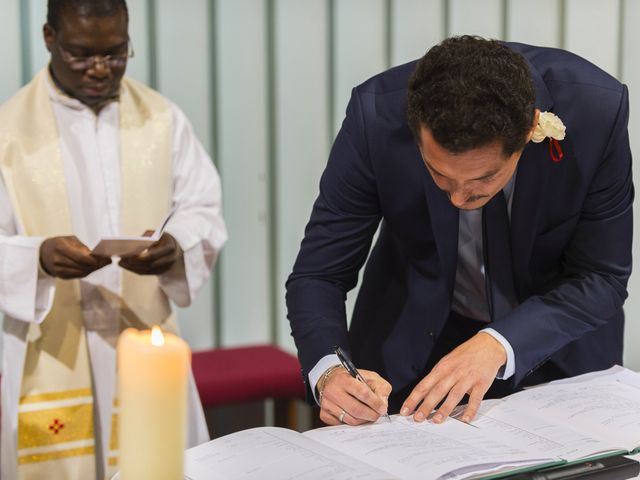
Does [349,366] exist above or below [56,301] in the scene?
above

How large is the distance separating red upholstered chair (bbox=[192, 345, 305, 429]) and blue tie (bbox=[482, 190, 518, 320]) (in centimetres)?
181

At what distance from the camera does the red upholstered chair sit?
3766 mm

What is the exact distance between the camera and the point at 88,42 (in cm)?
285

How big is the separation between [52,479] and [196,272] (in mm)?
793

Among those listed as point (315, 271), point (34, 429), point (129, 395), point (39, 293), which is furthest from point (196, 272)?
point (129, 395)

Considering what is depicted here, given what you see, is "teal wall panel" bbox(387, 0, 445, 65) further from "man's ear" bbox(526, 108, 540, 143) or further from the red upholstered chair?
"man's ear" bbox(526, 108, 540, 143)

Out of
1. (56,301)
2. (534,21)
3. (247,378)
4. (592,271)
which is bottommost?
(247,378)

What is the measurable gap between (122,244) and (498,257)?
1.07 m

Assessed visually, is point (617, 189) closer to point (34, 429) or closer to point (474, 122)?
point (474, 122)

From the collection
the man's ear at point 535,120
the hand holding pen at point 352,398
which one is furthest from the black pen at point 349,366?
the man's ear at point 535,120

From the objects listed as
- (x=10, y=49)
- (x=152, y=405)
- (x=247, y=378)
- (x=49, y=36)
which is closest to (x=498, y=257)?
(x=152, y=405)

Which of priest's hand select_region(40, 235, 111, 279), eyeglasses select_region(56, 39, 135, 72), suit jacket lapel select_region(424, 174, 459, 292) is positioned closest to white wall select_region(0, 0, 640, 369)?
eyeglasses select_region(56, 39, 135, 72)

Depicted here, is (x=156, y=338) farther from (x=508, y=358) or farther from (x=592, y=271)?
(x=592, y=271)

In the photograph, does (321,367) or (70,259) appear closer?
(321,367)
